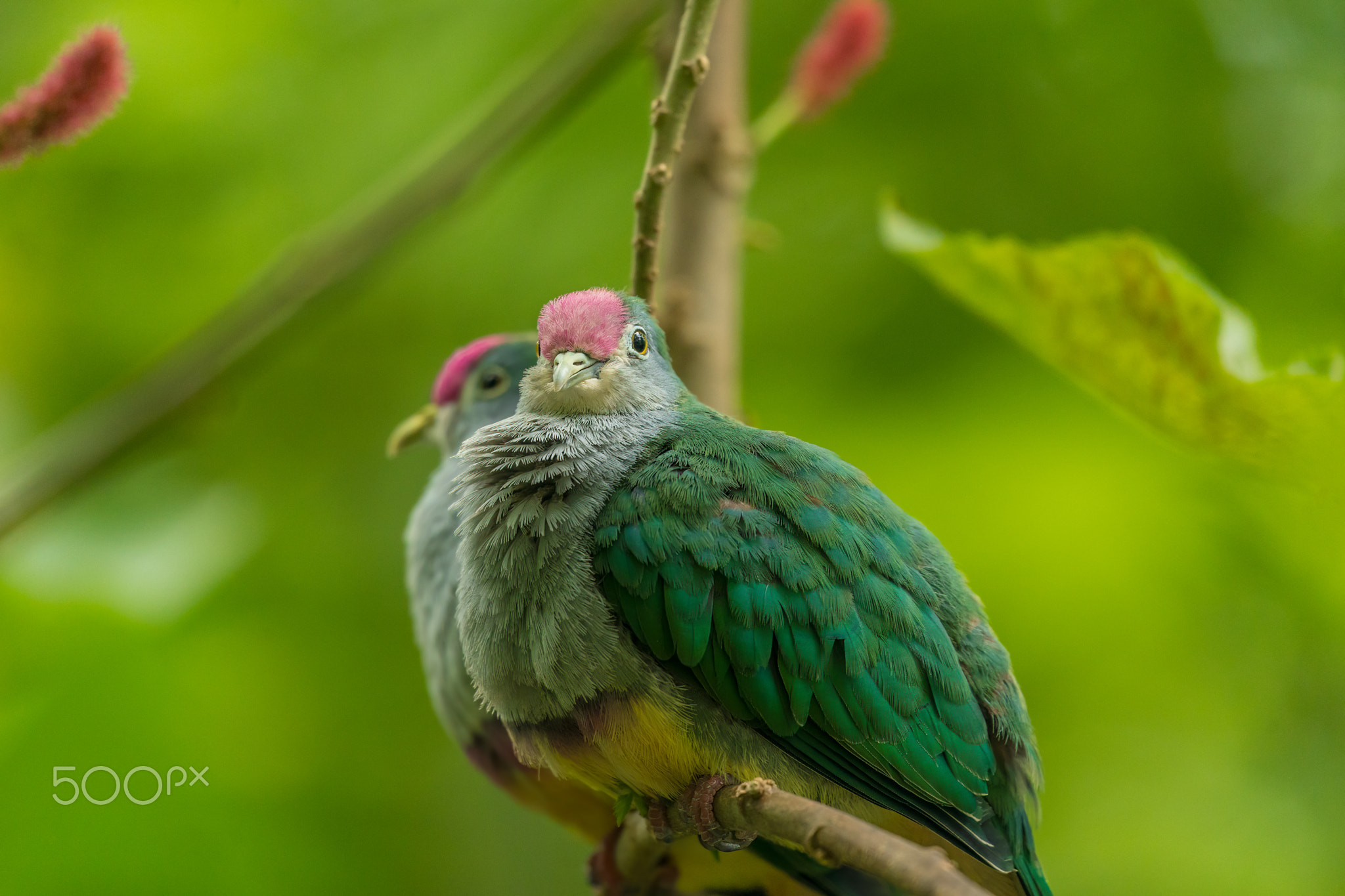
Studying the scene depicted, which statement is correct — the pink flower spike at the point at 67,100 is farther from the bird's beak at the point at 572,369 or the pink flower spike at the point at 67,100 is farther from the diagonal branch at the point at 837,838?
the diagonal branch at the point at 837,838

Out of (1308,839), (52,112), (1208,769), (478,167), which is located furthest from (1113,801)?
(52,112)

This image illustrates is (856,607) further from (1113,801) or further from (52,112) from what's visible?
(1113,801)

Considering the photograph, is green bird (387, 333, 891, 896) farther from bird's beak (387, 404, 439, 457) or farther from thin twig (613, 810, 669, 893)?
bird's beak (387, 404, 439, 457)

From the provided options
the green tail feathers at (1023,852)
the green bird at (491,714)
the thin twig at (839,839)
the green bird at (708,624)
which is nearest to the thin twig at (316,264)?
the green bird at (491,714)

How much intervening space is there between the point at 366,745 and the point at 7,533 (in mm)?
1259

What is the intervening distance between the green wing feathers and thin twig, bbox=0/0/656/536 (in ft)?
3.86

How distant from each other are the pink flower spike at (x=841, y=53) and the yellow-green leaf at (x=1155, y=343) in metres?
0.47

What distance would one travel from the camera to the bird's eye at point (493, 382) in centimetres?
277

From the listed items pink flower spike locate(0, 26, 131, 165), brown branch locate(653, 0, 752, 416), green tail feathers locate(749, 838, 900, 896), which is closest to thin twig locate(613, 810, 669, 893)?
green tail feathers locate(749, 838, 900, 896)

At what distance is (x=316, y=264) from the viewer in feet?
9.06

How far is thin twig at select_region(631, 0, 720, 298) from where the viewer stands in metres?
1.47

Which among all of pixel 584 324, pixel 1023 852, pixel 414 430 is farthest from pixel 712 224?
pixel 1023 852

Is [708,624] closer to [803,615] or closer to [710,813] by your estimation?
[803,615]

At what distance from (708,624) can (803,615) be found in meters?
0.15
